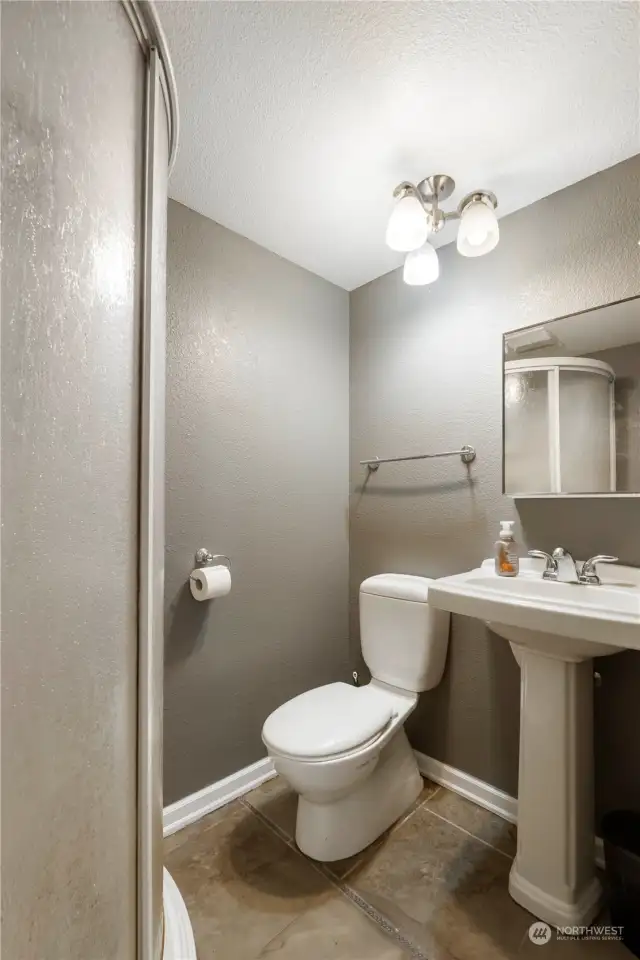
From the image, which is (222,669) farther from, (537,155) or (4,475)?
(537,155)

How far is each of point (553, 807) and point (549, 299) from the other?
1.57 metres

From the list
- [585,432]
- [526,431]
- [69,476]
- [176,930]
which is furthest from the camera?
[526,431]

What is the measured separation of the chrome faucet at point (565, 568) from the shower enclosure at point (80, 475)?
3.91 ft

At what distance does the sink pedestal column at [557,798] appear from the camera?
107 centimetres

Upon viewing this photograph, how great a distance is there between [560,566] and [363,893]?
3.72ft

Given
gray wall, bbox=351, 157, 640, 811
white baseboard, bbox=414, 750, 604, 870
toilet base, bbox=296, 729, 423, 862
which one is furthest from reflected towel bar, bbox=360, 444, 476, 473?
white baseboard, bbox=414, 750, 604, 870

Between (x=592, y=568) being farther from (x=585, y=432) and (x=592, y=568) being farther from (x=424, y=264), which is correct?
(x=424, y=264)

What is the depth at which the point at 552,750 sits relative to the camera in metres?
1.10

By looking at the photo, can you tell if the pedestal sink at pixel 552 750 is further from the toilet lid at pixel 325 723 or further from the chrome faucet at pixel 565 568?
the toilet lid at pixel 325 723

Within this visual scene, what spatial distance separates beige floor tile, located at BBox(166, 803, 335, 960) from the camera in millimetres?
1046

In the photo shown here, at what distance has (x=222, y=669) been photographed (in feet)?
5.08

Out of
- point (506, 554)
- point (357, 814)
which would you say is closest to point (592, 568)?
point (506, 554)

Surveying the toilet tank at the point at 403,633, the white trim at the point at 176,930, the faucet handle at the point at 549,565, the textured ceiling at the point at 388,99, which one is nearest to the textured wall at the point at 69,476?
the white trim at the point at 176,930

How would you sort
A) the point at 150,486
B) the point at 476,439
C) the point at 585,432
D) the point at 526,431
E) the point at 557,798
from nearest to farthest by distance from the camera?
the point at 150,486 < the point at 557,798 < the point at 585,432 < the point at 526,431 < the point at 476,439
